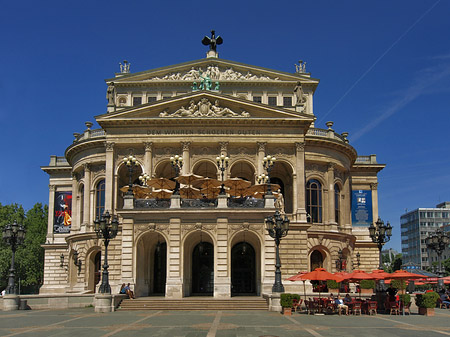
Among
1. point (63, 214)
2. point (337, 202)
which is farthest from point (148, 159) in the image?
point (337, 202)

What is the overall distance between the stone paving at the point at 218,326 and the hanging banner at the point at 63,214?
1270 inches

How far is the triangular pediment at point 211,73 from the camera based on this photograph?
59.2 meters

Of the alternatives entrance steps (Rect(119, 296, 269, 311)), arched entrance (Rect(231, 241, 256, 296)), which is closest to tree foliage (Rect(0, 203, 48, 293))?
arched entrance (Rect(231, 241, 256, 296))

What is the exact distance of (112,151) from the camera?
50.8 meters

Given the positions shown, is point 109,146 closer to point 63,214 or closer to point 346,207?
point 63,214

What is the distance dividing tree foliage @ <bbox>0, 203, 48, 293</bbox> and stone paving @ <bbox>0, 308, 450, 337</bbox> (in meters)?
44.0

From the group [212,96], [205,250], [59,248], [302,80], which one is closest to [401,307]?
[205,250]

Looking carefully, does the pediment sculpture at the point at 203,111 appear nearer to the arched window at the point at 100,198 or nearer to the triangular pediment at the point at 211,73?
the triangular pediment at the point at 211,73

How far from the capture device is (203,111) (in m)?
50.5

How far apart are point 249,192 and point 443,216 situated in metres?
122

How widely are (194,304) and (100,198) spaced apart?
23425mm

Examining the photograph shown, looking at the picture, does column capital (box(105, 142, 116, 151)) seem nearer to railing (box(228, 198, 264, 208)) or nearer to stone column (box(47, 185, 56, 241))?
railing (box(228, 198, 264, 208))

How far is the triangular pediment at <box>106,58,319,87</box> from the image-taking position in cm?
5922

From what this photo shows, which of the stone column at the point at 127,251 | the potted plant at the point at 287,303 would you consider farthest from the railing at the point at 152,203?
the potted plant at the point at 287,303
